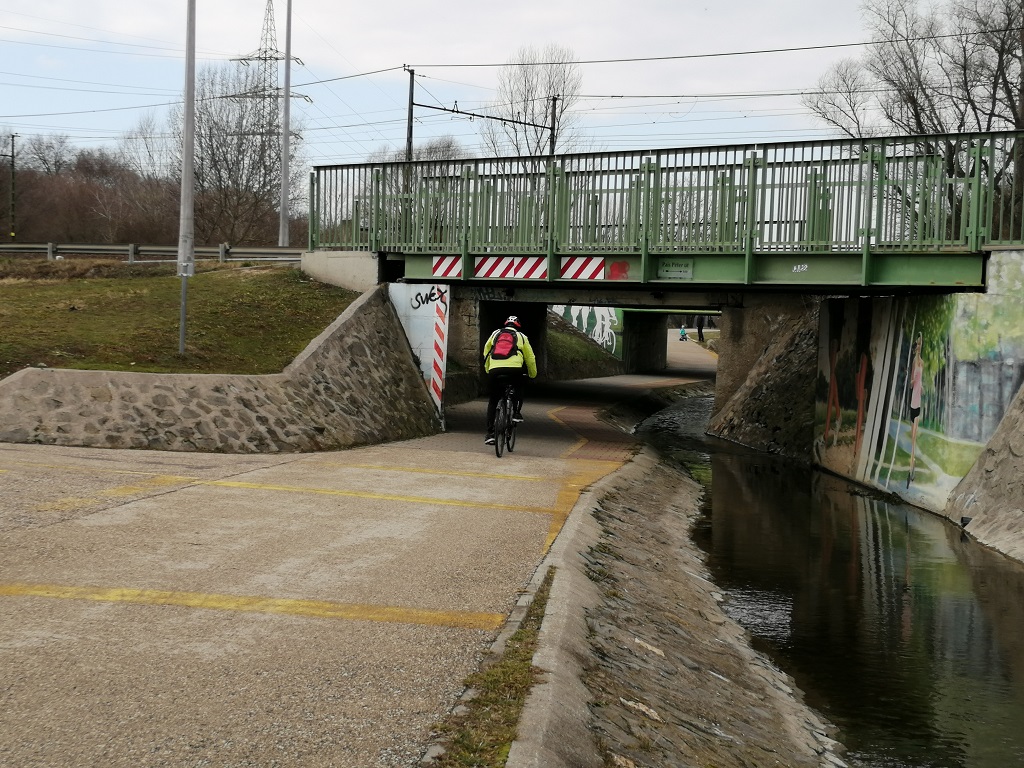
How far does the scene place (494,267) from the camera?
1938cm

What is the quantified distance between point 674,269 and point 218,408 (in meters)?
7.77

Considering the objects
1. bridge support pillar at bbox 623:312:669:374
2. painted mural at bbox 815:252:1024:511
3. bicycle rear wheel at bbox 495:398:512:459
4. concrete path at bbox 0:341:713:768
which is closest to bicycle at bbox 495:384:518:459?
bicycle rear wheel at bbox 495:398:512:459

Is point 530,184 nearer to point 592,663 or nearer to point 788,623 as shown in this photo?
point 788,623

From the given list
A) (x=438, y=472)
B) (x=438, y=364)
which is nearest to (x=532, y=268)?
(x=438, y=364)

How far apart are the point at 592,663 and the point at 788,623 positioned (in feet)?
13.1

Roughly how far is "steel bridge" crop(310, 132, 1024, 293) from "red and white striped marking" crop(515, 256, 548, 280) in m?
0.02

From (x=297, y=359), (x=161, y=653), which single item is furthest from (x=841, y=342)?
(x=161, y=653)

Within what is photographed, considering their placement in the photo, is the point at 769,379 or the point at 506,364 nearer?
the point at 506,364

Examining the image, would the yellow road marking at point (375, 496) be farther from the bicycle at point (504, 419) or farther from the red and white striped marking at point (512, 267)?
the red and white striped marking at point (512, 267)

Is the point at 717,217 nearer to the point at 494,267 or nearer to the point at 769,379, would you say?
the point at 494,267

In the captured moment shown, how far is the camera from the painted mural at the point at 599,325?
49.8 metres

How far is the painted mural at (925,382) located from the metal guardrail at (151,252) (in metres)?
13.6

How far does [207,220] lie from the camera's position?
52875mm

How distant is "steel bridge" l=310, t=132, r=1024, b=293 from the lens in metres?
→ 15.8
